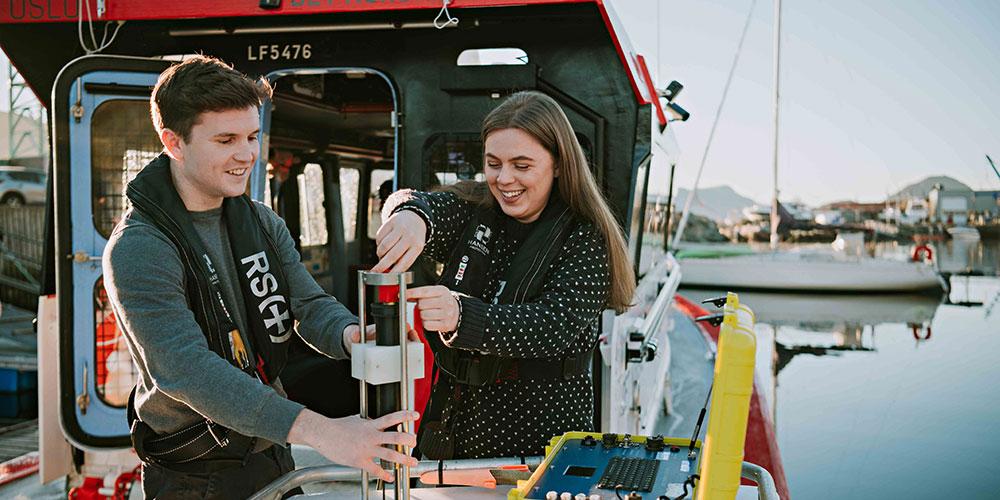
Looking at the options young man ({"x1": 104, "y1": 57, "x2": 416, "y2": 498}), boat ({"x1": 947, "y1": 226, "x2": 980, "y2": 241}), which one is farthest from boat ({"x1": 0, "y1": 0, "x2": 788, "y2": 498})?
boat ({"x1": 947, "y1": 226, "x2": 980, "y2": 241})

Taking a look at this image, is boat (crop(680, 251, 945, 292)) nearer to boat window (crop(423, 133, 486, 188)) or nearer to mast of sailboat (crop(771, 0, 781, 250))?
mast of sailboat (crop(771, 0, 781, 250))

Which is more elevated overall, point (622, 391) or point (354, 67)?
point (354, 67)

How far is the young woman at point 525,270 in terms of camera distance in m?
2.04

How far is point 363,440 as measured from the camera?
1380 mm

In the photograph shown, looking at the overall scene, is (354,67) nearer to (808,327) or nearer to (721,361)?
(721,361)

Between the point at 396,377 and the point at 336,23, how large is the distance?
2.60 metres

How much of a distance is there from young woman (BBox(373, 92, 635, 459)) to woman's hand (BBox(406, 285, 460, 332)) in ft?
0.89

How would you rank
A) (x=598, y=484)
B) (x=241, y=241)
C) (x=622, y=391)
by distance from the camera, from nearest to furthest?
1. (x=598, y=484)
2. (x=241, y=241)
3. (x=622, y=391)

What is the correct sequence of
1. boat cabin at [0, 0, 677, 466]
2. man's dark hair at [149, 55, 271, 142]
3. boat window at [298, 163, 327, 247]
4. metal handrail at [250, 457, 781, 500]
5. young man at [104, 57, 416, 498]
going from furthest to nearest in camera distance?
boat window at [298, 163, 327, 247], boat cabin at [0, 0, 677, 466], metal handrail at [250, 457, 781, 500], man's dark hair at [149, 55, 271, 142], young man at [104, 57, 416, 498]

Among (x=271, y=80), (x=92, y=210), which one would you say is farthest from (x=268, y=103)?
(x=92, y=210)

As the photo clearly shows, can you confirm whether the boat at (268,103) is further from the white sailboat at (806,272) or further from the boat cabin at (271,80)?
the white sailboat at (806,272)

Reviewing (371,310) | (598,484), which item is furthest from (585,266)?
(371,310)

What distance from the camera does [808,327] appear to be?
18.8 metres

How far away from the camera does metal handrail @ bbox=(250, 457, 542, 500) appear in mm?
1867
